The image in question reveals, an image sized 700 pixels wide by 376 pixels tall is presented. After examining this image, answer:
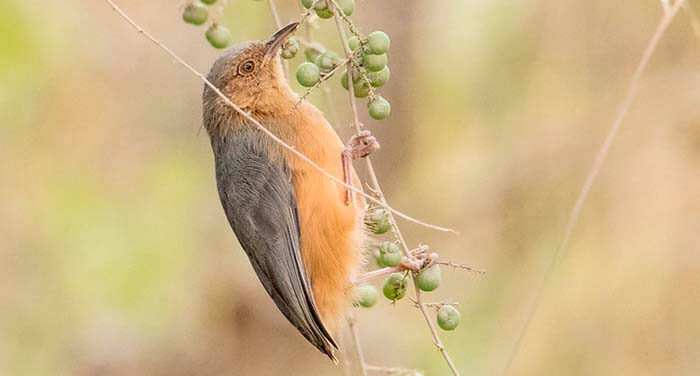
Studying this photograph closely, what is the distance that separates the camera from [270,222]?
564 centimetres

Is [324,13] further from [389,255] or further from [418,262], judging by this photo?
[418,262]

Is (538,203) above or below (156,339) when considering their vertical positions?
above

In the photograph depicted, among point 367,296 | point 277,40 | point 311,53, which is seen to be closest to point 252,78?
point 277,40

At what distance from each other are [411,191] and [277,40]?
2.85 m

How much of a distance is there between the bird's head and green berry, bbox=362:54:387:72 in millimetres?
1532

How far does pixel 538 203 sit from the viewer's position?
7.52 metres

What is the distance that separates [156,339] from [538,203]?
294 centimetres

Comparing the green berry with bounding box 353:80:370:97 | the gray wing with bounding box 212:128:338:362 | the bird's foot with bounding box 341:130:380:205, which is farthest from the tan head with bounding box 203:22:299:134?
the green berry with bounding box 353:80:370:97

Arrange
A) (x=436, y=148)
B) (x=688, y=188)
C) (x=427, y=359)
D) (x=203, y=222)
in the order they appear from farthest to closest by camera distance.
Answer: (x=203, y=222), (x=436, y=148), (x=427, y=359), (x=688, y=188)

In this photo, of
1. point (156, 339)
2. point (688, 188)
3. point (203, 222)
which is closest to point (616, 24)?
point (688, 188)

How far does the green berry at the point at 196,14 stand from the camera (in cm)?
444

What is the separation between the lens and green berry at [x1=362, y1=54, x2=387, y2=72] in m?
4.32

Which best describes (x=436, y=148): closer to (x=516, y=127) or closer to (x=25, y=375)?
(x=516, y=127)

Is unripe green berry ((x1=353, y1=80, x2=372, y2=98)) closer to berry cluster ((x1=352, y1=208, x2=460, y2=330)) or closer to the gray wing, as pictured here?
berry cluster ((x1=352, y1=208, x2=460, y2=330))
